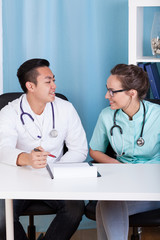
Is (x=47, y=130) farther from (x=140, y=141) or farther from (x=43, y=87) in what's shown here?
(x=140, y=141)

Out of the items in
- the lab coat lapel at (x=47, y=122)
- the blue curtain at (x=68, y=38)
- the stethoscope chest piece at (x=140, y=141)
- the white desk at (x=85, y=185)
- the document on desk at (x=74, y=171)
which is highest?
the blue curtain at (x=68, y=38)

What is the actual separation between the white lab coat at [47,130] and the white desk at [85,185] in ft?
1.35

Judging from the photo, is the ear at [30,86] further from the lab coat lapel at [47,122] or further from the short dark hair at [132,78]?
the short dark hair at [132,78]

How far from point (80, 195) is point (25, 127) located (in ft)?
2.97

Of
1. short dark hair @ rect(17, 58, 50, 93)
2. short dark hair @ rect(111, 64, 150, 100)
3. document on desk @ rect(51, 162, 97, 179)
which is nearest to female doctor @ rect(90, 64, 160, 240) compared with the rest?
short dark hair @ rect(111, 64, 150, 100)

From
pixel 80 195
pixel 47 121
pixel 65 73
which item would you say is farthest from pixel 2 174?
pixel 65 73

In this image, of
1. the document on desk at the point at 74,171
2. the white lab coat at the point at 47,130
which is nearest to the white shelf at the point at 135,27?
the white lab coat at the point at 47,130

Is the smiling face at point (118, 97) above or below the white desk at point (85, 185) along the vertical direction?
above

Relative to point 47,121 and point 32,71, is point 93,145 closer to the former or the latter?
point 47,121

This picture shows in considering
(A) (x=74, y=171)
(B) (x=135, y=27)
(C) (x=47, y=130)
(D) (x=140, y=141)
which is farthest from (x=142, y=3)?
(A) (x=74, y=171)

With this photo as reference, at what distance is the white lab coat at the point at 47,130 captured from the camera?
240 cm

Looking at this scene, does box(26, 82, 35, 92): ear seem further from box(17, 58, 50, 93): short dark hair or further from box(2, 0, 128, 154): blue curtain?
box(2, 0, 128, 154): blue curtain

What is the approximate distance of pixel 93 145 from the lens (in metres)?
2.54

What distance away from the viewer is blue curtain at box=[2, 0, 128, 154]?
3.02m
